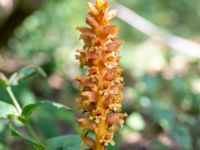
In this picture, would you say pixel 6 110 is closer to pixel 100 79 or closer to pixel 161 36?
pixel 100 79

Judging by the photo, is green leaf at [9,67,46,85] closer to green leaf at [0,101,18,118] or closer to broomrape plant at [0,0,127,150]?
green leaf at [0,101,18,118]

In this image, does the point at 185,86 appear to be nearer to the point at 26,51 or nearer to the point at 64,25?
the point at 26,51

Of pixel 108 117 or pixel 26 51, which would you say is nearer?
pixel 108 117

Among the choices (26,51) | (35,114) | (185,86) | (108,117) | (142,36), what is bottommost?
(108,117)

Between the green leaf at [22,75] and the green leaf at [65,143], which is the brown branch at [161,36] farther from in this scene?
the green leaf at [65,143]

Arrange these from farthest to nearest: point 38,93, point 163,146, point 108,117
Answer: point 38,93 → point 163,146 → point 108,117

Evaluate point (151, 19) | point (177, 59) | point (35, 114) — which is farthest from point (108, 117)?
point (151, 19)

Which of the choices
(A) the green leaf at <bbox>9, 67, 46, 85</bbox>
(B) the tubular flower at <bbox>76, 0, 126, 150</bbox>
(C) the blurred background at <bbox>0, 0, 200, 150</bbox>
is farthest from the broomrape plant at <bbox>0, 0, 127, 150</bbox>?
(A) the green leaf at <bbox>9, 67, 46, 85</bbox>

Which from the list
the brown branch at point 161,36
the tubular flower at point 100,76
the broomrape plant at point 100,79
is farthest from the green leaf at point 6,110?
the brown branch at point 161,36
